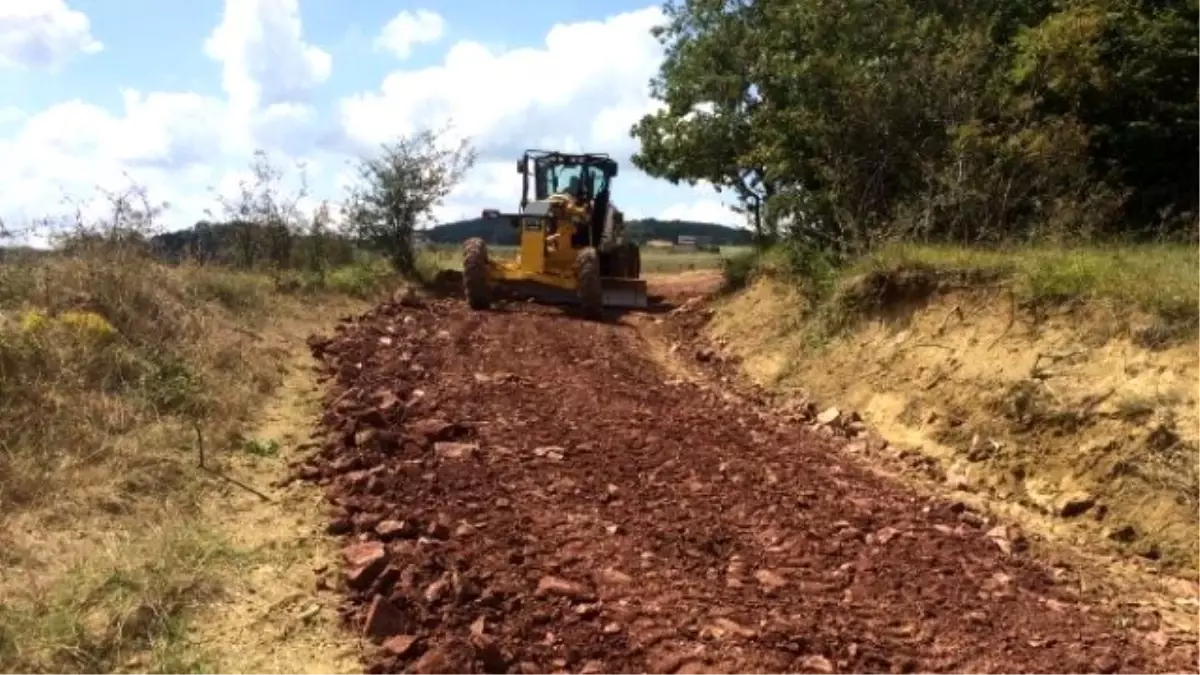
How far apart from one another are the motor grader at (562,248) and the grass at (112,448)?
5.14m

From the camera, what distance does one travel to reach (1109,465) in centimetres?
657

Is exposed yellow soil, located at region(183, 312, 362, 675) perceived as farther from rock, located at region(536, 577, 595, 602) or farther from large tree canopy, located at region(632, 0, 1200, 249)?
large tree canopy, located at region(632, 0, 1200, 249)

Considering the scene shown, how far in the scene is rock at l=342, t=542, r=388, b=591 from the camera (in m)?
5.22

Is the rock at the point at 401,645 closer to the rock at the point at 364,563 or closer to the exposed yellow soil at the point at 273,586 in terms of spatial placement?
the exposed yellow soil at the point at 273,586

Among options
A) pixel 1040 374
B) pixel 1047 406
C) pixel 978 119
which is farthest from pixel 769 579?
pixel 978 119

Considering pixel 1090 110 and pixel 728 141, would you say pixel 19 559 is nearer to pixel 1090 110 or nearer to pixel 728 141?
pixel 1090 110

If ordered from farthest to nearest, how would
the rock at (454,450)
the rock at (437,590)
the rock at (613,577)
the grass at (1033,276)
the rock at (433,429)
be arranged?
1. the rock at (433,429)
2. the grass at (1033,276)
3. the rock at (454,450)
4. the rock at (613,577)
5. the rock at (437,590)

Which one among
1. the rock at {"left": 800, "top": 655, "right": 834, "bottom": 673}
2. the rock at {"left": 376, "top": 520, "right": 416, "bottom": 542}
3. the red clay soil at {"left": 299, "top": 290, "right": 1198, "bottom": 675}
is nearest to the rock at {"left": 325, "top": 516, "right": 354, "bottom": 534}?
the red clay soil at {"left": 299, "top": 290, "right": 1198, "bottom": 675}

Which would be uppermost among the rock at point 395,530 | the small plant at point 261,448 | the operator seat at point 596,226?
the operator seat at point 596,226

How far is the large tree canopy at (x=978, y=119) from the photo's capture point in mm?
11523

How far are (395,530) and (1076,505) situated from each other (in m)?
4.19

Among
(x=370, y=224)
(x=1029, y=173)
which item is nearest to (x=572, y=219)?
(x=370, y=224)

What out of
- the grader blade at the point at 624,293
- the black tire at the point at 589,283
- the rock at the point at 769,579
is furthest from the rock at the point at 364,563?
the grader blade at the point at 624,293

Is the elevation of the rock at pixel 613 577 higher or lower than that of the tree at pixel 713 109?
lower
